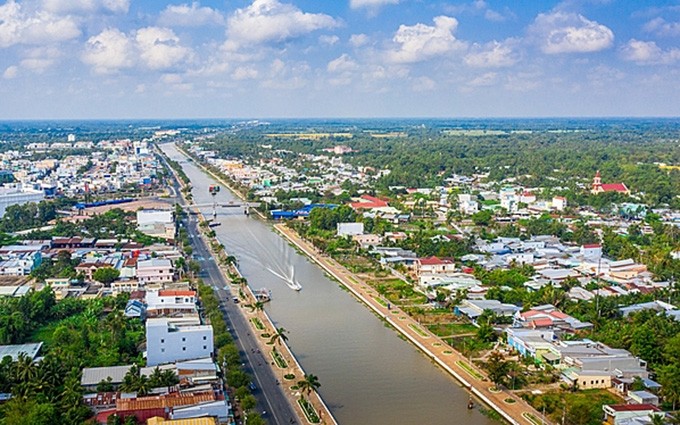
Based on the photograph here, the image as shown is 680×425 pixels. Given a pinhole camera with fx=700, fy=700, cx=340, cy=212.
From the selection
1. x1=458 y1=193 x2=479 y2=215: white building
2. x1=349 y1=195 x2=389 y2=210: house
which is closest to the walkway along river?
x1=349 y1=195 x2=389 y2=210: house

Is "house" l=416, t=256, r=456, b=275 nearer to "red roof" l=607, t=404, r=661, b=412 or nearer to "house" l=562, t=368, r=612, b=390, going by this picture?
"house" l=562, t=368, r=612, b=390

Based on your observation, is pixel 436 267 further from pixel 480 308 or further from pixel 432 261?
pixel 480 308

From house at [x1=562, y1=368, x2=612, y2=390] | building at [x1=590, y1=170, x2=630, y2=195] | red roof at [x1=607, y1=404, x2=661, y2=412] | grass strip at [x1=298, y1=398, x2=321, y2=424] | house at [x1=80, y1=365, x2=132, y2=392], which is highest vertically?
building at [x1=590, y1=170, x2=630, y2=195]

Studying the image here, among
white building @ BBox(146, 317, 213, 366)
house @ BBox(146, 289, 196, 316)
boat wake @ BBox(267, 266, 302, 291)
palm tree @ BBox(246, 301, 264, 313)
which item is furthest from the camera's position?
boat wake @ BBox(267, 266, 302, 291)

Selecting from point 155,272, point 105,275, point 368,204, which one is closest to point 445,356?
point 155,272

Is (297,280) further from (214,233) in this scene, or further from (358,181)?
(358,181)
